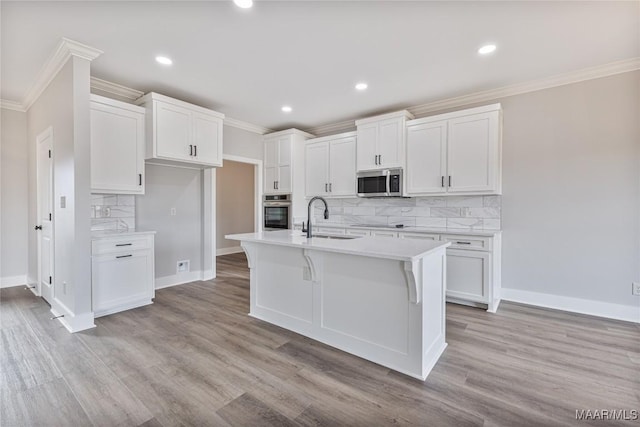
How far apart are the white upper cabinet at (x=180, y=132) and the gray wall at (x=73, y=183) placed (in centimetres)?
81

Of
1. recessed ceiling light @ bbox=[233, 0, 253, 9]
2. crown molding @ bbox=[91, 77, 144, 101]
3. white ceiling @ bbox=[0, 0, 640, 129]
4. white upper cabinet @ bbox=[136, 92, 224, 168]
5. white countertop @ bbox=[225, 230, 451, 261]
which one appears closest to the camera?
white countertop @ bbox=[225, 230, 451, 261]

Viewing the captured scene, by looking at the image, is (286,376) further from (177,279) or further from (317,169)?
(317,169)

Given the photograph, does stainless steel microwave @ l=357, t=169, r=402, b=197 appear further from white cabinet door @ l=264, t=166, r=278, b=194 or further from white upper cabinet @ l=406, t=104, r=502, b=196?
white cabinet door @ l=264, t=166, r=278, b=194

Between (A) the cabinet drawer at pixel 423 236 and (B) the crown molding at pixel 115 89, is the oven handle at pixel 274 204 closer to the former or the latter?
(A) the cabinet drawer at pixel 423 236

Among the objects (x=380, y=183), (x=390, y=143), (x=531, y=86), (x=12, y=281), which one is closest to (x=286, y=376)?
(x=380, y=183)

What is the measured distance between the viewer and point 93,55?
2.78m

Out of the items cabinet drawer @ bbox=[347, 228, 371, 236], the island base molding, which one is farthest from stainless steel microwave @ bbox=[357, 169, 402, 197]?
the island base molding

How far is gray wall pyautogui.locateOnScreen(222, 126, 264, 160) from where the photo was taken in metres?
4.94

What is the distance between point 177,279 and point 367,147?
355 cm

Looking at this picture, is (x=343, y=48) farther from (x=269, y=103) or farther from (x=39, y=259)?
(x=39, y=259)

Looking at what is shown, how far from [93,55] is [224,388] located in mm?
Answer: 3210

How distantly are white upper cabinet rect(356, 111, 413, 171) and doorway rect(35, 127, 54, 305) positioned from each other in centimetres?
391

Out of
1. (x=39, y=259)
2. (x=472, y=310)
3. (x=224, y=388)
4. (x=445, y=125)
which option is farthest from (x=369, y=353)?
(x=39, y=259)

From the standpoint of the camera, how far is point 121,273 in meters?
3.27
